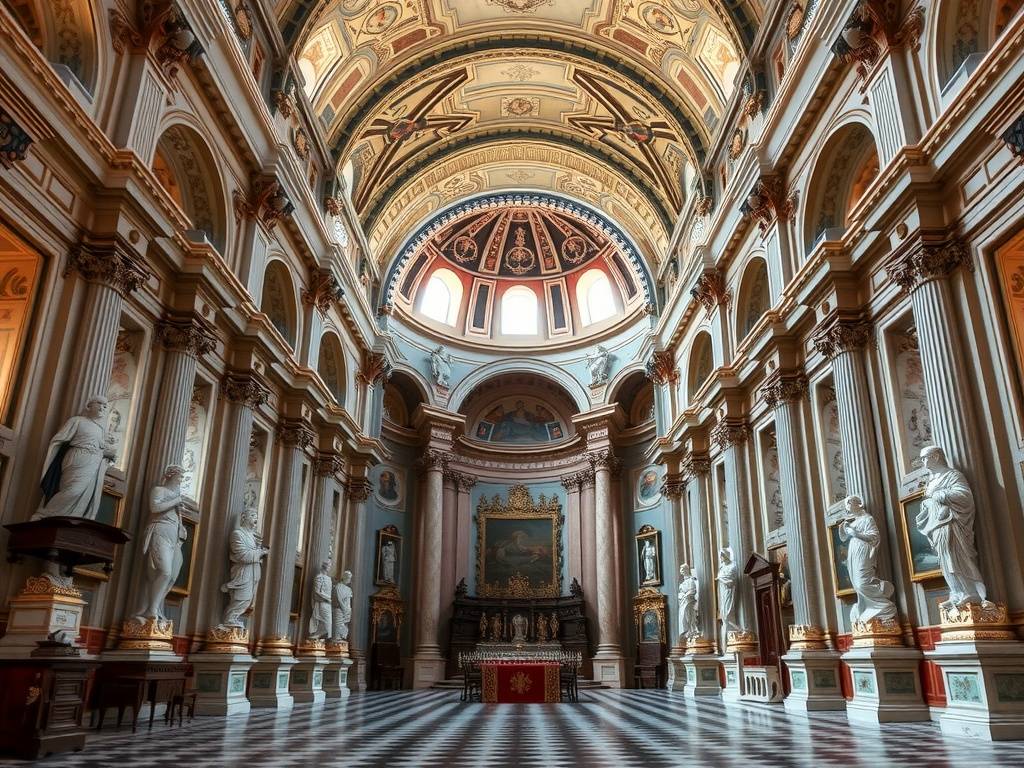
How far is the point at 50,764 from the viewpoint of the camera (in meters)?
6.30

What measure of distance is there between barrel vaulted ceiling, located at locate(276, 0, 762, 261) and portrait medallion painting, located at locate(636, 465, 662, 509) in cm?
793

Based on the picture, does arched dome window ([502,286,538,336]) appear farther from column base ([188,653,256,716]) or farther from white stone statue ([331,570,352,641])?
column base ([188,653,256,716])

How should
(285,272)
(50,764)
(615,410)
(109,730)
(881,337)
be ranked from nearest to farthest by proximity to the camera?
(50,764) → (109,730) → (881,337) → (285,272) → (615,410)

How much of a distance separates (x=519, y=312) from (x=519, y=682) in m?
18.4

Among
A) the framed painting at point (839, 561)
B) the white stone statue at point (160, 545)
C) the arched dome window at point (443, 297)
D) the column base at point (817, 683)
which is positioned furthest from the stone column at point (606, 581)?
the white stone statue at point (160, 545)

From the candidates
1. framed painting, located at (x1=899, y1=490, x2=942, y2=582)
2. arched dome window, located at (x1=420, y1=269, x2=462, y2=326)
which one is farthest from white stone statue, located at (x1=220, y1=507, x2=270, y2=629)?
arched dome window, located at (x1=420, y1=269, x2=462, y2=326)

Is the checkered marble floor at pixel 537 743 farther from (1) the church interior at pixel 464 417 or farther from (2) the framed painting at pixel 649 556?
(2) the framed painting at pixel 649 556

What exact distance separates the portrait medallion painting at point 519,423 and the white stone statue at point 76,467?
22.8 metres

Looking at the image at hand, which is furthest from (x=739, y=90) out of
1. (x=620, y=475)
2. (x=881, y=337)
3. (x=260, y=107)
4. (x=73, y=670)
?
(x=73, y=670)

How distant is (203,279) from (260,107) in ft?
15.3

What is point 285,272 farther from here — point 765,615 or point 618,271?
point 618,271

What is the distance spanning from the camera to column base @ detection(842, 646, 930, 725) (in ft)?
34.0

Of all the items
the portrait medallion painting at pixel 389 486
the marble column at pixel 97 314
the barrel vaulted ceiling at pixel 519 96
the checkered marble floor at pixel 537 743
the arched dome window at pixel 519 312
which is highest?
the barrel vaulted ceiling at pixel 519 96

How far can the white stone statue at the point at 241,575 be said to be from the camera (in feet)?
45.3
